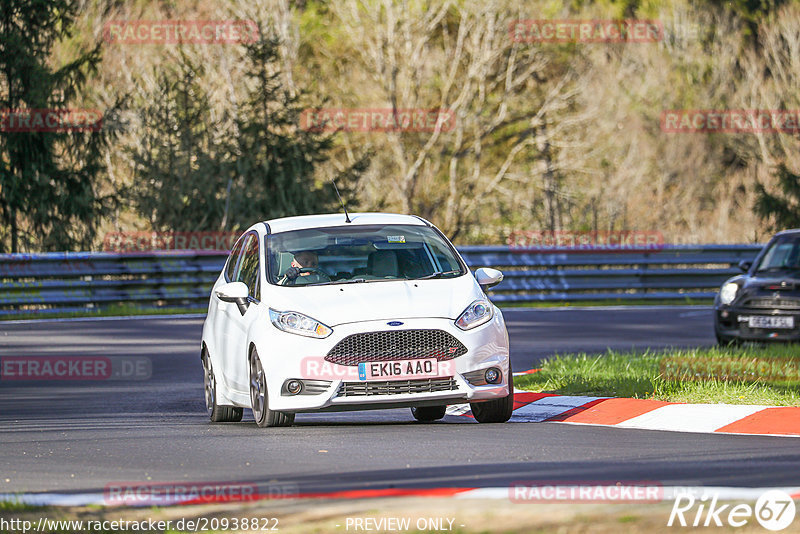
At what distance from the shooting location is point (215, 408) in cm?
1180

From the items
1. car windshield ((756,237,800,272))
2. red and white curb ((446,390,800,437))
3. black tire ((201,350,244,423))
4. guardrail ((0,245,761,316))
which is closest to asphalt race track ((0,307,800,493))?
black tire ((201,350,244,423))

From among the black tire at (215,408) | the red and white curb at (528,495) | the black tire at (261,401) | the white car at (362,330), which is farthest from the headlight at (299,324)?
the red and white curb at (528,495)

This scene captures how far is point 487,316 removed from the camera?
10.6 metres

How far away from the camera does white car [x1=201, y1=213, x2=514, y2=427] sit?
400 inches

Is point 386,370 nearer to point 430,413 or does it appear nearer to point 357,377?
point 357,377

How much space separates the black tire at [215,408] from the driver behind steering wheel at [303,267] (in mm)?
1327

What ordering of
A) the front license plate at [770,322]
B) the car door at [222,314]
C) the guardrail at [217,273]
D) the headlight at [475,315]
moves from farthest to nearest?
the guardrail at [217,273], the front license plate at [770,322], the car door at [222,314], the headlight at [475,315]

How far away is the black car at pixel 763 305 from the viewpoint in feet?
56.1

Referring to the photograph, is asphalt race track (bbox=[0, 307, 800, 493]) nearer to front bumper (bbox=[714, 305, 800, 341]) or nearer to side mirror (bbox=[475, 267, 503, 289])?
side mirror (bbox=[475, 267, 503, 289])

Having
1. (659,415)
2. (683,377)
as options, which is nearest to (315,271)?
(659,415)

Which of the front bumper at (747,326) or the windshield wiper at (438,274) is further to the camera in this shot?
the front bumper at (747,326)

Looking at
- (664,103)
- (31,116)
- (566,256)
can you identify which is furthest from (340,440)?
(664,103)

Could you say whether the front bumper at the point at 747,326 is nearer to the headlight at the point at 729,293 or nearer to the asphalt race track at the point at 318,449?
the headlight at the point at 729,293

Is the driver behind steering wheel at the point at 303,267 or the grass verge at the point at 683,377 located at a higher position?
the driver behind steering wheel at the point at 303,267
